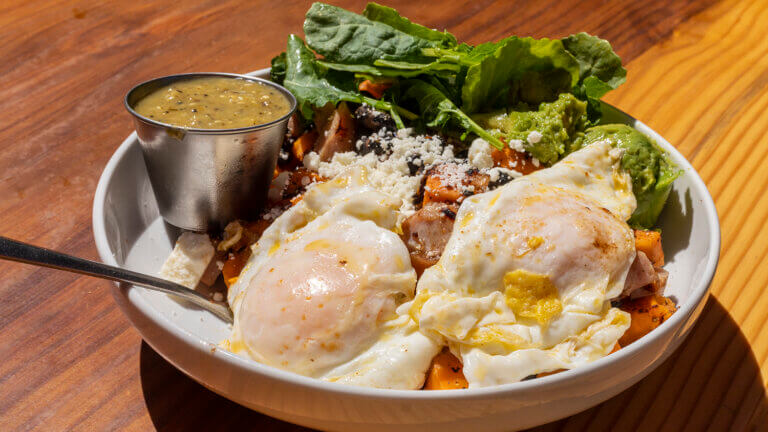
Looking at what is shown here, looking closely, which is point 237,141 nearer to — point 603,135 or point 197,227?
point 197,227

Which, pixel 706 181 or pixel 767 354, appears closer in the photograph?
pixel 767 354

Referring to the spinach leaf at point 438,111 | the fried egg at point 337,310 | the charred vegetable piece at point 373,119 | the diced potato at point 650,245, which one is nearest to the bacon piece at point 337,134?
the charred vegetable piece at point 373,119

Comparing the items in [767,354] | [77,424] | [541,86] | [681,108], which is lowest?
[77,424]

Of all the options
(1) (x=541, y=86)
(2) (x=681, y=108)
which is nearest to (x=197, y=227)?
(1) (x=541, y=86)

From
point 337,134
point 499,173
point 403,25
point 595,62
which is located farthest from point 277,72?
point 595,62

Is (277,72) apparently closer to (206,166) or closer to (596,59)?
(206,166)

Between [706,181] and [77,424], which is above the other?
[706,181]

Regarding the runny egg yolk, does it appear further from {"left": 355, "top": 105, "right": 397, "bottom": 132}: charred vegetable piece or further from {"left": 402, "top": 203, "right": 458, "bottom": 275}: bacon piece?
{"left": 355, "top": 105, "right": 397, "bottom": 132}: charred vegetable piece
